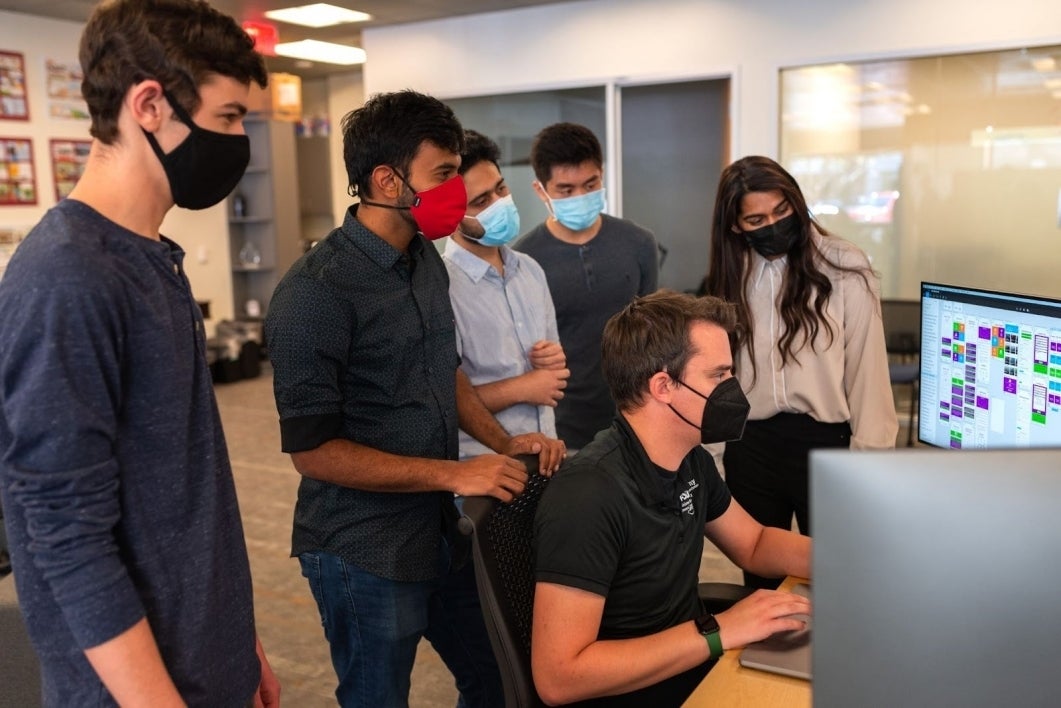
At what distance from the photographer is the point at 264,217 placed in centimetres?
918

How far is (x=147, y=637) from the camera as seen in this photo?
1.03m

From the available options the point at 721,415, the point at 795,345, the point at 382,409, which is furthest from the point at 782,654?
the point at 795,345

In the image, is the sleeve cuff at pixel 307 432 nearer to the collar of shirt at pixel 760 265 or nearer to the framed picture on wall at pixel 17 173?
the collar of shirt at pixel 760 265

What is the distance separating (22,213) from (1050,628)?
24.4ft

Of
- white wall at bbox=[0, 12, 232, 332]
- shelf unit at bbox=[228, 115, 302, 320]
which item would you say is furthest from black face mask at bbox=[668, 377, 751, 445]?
shelf unit at bbox=[228, 115, 302, 320]

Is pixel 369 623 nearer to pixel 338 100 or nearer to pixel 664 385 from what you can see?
pixel 664 385

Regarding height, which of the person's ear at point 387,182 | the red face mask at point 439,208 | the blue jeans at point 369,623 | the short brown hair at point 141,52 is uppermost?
the short brown hair at point 141,52

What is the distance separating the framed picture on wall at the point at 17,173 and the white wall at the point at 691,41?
2.58 meters

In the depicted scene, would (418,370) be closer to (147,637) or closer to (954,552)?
(147,637)

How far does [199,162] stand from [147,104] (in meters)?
0.09

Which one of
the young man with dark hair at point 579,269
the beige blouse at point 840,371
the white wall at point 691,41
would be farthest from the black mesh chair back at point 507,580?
the white wall at point 691,41

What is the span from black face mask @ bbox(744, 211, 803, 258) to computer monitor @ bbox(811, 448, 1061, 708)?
5.16 feet

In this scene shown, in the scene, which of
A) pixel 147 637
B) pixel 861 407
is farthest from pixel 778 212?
pixel 147 637

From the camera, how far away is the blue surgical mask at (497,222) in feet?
7.97
